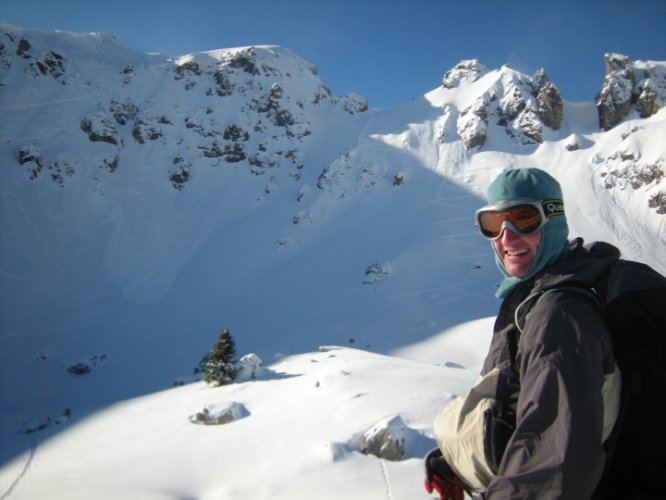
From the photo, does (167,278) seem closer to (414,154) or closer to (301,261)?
(301,261)

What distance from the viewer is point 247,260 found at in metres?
40.7

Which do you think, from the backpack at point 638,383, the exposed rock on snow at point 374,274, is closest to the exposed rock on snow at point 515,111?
the exposed rock on snow at point 374,274

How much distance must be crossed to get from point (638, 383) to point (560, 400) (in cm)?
40

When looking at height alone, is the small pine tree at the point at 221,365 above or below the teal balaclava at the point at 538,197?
below

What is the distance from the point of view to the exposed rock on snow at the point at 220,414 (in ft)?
39.4

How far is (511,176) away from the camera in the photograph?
2.28m

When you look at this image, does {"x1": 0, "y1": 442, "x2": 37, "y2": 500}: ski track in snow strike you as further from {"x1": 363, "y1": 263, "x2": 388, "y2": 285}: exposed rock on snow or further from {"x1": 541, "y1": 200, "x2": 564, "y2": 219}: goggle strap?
{"x1": 363, "y1": 263, "x2": 388, "y2": 285}: exposed rock on snow

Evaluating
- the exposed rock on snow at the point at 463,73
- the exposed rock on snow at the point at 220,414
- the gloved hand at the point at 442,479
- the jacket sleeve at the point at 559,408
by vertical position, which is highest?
the exposed rock on snow at the point at 463,73

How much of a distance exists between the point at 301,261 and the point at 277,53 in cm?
4545

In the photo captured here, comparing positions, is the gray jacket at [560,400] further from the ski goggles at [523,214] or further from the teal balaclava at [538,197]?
the ski goggles at [523,214]

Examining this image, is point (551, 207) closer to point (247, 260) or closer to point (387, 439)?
point (387, 439)

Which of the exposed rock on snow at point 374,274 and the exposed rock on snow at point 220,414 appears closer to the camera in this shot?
the exposed rock on snow at point 220,414

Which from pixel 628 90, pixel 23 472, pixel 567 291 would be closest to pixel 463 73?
pixel 628 90

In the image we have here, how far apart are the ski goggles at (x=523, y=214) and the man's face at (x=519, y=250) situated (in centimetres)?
3
